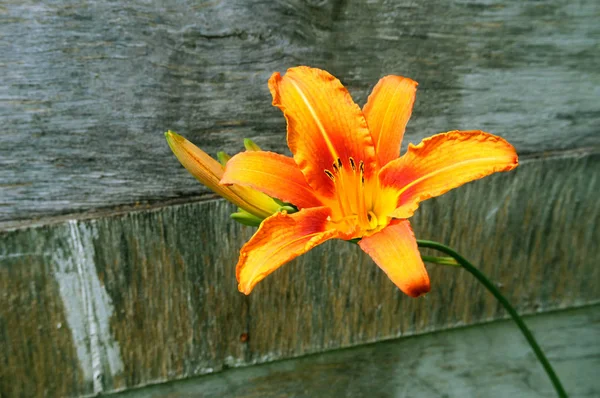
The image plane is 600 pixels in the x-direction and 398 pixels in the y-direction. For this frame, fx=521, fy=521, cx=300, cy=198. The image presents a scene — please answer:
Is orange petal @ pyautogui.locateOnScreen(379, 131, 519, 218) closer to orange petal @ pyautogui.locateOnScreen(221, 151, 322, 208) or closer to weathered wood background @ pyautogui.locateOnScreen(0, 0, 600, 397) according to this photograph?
orange petal @ pyautogui.locateOnScreen(221, 151, 322, 208)

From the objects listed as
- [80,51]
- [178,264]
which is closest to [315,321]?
[178,264]

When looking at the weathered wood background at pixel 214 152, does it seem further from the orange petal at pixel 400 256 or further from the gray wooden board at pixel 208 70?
the orange petal at pixel 400 256

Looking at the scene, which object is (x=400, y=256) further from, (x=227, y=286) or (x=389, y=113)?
(x=227, y=286)

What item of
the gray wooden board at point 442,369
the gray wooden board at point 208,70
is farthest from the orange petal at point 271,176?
the gray wooden board at point 442,369

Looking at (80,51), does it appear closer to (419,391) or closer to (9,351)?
(9,351)

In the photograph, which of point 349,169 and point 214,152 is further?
point 214,152

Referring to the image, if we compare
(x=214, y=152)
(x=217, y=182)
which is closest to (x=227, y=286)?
(x=214, y=152)

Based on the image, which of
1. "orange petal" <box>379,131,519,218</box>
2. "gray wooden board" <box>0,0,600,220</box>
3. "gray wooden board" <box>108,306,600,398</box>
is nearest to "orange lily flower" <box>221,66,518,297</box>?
"orange petal" <box>379,131,519,218</box>
